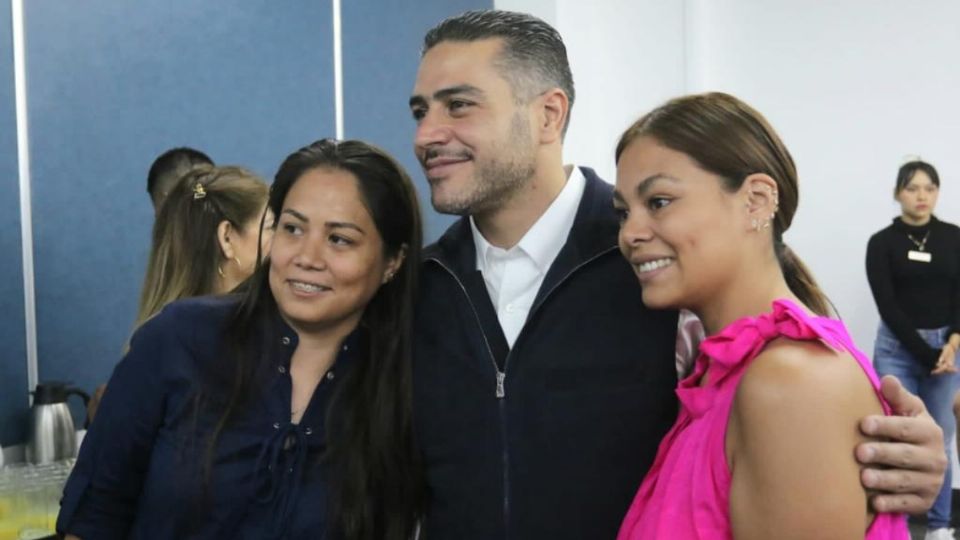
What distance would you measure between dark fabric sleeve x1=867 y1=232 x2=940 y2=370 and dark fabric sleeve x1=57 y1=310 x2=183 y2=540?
13.4 feet

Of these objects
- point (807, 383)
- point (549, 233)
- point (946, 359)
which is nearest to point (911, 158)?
point (946, 359)

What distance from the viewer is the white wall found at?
5.53 meters

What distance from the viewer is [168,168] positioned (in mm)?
3137

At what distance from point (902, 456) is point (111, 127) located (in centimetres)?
262

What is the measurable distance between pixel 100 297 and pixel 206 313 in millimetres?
1541

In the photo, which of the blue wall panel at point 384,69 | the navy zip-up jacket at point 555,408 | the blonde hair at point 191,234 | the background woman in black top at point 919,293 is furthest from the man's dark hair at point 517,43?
the background woman in black top at point 919,293

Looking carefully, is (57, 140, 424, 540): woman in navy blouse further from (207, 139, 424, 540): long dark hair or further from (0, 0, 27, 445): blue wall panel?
(0, 0, 27, 445): blue wall panel

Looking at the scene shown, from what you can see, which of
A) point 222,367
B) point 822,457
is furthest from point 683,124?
point 222,367

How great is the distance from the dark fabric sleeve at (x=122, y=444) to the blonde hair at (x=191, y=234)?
33.0 inches

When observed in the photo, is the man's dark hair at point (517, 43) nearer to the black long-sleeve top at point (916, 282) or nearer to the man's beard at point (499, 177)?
the man's beard at point (499, 177)

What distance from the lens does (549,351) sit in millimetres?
1497

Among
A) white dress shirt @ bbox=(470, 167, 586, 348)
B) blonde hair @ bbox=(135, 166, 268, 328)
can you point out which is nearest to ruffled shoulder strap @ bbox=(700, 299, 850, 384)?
white dress shirt @ bbox=(470, 167, 586, 348)

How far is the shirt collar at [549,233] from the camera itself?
1610 millimetres

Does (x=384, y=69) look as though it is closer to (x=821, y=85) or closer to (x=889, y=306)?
(x=889, y=306)
